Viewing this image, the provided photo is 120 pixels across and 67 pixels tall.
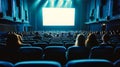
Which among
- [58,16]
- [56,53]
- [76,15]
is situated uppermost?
[76,15]

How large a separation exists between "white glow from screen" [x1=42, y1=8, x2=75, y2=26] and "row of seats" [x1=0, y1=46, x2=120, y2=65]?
29559 millimetres

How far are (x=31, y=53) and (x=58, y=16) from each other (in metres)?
30.2

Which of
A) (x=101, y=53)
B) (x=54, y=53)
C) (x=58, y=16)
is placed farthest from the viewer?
(x=58, y=16)

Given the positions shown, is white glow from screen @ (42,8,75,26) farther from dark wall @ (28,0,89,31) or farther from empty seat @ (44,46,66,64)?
empty seat @ (44,46,66,64)

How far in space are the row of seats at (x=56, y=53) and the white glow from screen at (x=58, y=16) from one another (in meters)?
29.6

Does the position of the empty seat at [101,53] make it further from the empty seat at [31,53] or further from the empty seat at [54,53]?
the empty seat at [31,53]

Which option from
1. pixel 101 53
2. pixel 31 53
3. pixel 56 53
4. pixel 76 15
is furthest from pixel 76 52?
pixel 76 15

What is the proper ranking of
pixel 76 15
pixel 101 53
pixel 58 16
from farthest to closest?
pixel 76 15
pixel 58 16
pixel 101 53

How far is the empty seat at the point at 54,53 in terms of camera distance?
462cm

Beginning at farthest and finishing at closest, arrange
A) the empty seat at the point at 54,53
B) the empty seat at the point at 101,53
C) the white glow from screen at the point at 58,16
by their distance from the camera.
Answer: the white glow from screen at the point at 58,16
the empty seat at the point at 54,53
the empty seat at the point at 101,53

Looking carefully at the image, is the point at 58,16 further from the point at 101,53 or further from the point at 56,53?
the point at 101,53

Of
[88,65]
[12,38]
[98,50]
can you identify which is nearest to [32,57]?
[12,38]

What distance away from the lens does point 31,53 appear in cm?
425

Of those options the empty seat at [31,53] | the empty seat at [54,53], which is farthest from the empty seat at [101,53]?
the empty seat at [31,53]
